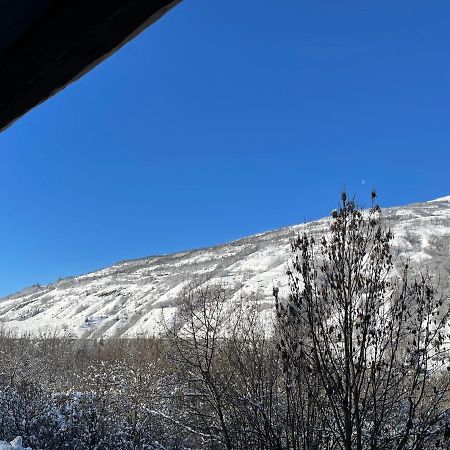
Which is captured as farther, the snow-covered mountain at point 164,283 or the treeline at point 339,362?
the snow-covered mountain at point 164,283

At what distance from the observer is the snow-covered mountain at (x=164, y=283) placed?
174 ft

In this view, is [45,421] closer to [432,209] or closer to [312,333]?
[312,333]

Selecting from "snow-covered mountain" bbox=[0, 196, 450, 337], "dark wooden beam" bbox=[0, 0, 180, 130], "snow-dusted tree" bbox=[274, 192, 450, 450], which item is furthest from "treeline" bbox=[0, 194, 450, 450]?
"snow-covered mountain" bbox=[0, 196, 450, 337]

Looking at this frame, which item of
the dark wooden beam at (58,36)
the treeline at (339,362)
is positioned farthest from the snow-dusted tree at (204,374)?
the dark wooden beam at (58,36)

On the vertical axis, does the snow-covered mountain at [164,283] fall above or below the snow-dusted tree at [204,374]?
above

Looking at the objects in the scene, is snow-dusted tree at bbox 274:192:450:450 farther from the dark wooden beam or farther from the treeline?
the dark wooden beam

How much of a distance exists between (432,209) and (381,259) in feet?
276

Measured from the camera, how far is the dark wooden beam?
933 millimetres

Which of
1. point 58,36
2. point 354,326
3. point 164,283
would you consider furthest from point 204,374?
point 164,283

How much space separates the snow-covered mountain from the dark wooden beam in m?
43.7

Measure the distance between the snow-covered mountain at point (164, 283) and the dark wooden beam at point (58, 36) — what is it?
43665 millimetres

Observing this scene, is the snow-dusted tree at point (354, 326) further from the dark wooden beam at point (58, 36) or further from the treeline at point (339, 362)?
the dark wooden beam at point (58, 36)

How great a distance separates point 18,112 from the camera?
1.14 m

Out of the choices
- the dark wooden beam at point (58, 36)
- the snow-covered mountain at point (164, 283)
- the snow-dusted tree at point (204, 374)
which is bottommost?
the snow-dusted tree at point (204, 374)
